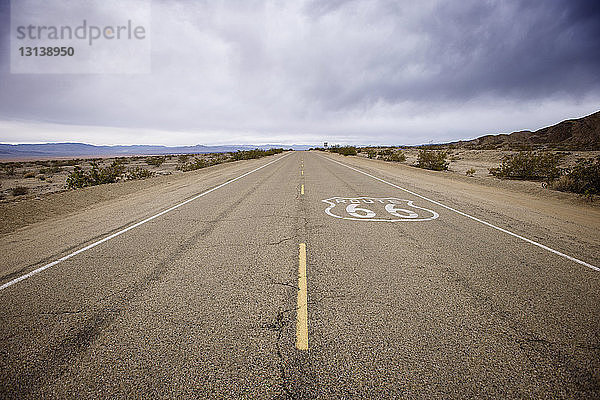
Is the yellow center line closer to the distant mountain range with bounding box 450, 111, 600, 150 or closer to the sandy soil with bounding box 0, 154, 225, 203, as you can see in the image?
the sandy soil with bounding box 0, 154, 225, 203

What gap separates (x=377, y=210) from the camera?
312 inches

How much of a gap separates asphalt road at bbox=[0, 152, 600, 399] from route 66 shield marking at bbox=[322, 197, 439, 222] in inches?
35.9

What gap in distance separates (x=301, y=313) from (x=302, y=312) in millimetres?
20

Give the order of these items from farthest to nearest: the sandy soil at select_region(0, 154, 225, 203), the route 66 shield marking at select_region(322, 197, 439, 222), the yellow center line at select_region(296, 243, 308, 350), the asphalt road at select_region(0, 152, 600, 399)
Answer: the sandy soil at select_region(0, 154, 225, 203), the route 66 shield marking at select_region(322, 197, 439, 222), the yellow center line at select_region(296, 243, 308, 350), the asphalt road at select_region(0, 152, 600, 399)

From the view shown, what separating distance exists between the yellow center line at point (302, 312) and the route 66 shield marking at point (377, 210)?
10.7 feet

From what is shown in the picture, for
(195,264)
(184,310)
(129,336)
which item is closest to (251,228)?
(195,264)

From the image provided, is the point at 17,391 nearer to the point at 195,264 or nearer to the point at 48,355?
the point at 48,355

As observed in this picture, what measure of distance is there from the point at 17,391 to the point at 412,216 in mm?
7406

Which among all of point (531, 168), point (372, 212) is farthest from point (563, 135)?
point (372, 212)

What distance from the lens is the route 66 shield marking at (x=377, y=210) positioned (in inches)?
281

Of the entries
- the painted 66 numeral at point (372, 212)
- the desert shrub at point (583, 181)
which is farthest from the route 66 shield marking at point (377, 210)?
the desert shrub at point (583, 181)

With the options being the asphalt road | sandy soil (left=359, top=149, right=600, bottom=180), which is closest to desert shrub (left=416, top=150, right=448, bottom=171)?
→ sandy soil (left=359, top=149, right=600, bottom=180)

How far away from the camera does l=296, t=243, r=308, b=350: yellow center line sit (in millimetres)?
2601

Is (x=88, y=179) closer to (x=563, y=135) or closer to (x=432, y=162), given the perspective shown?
(x=432, y=162)
